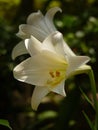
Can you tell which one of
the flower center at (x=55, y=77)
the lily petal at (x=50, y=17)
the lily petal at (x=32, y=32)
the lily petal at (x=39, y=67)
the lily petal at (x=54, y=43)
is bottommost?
the flower center at (x=55, y=77)

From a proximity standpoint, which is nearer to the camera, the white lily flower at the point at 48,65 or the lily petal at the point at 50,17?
the white lily flower at the point at 48,65

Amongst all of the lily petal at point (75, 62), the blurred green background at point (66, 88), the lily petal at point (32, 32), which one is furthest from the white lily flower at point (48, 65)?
the blurred green background at point (66, 88)

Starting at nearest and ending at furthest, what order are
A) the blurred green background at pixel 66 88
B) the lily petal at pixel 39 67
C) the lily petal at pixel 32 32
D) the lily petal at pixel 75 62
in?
the lily petal at pixel 75 62
the lily petal at pixel 39 67
the lily petal at pixel 32 32
the blurred green background at pixel 66 88

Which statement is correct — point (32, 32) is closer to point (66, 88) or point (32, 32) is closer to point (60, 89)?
point (60, 89)

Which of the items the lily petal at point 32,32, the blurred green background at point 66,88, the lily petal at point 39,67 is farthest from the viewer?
the blurred green background at point 66,88

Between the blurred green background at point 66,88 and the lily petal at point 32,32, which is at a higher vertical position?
the lily petal at point 32,32

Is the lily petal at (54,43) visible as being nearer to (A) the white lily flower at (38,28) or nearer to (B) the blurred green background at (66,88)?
(A) the white lily flower at (38,28)

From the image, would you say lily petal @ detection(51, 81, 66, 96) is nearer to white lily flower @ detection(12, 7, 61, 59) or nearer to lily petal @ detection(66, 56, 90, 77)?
lily petal @ detection(66, 56, 90, 77)

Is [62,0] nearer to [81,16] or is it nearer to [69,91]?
[81,16]

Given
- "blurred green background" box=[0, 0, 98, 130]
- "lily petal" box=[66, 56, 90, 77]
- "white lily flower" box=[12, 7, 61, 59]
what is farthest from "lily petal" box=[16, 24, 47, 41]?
"blurred green background" box=[0, 0, 98, 130]
